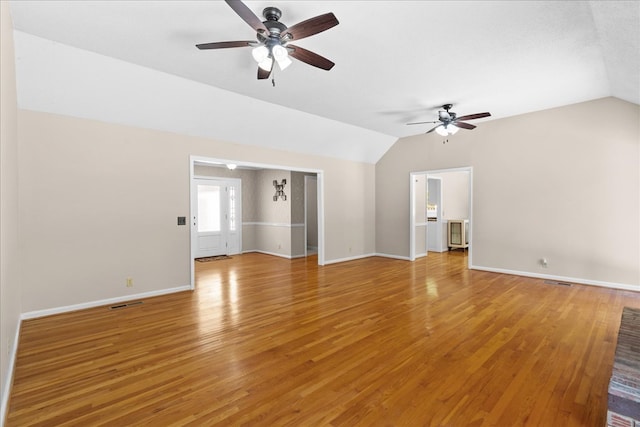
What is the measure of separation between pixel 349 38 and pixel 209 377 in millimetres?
3334

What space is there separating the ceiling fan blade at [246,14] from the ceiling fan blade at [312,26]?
0.21 meters

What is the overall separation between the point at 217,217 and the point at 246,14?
7.02m

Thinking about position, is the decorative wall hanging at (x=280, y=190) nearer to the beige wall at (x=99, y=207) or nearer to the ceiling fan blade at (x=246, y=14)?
the beige wall at (x=99, y=207)

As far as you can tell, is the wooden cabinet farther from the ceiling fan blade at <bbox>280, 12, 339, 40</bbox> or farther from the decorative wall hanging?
the ceiling fan blade at <bbox>280, 12, 339, 40</bbox>

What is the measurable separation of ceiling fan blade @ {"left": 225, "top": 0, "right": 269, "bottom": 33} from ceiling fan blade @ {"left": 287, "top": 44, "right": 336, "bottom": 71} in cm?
30

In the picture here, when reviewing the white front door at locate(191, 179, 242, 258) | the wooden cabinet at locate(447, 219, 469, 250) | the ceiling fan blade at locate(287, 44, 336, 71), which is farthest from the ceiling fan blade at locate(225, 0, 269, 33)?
the wooden cabinet at locate(447, 219, 469, 250)

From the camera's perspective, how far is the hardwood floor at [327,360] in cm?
200

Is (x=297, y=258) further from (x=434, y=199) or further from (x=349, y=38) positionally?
(x=349, y=38)

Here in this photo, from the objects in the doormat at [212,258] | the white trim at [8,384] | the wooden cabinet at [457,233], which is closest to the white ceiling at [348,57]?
the white trim at [8,384]

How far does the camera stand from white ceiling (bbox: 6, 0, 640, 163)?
2633 millimetres

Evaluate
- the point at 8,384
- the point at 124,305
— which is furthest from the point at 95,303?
the point at 8,384

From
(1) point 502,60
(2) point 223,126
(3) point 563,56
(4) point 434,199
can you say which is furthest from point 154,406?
(4) point 434,199

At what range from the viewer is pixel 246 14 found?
7.10 ft

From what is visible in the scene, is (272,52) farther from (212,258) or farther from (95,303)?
(212,258)
